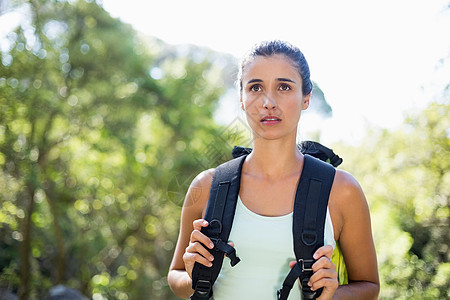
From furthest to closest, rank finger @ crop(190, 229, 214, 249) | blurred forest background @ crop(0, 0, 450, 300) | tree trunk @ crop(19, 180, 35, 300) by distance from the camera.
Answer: tree trunk @ crop(19, 180, 35, 300) → blurred forest background @ crop(0, 0, 450, 300) → finger @ crop(190, 229, 214, 249)

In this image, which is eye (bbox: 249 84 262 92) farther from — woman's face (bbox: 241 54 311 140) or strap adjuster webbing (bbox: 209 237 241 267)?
strap adjuster webbing (bbox: 209 237 241 267)

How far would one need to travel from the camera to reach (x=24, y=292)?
1028cm

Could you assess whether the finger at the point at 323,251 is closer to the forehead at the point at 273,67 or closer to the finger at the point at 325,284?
the finger at the point at 325,284

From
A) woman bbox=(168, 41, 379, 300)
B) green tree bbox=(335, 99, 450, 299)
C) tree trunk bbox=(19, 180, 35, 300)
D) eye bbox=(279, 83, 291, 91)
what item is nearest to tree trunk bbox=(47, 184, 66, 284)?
tree trunk bbox=(19, 180, 35, 300)

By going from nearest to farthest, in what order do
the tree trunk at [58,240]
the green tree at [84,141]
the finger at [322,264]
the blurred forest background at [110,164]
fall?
the finger at [322,264] → the blurred forest background at [110,164] → the green tree at [84,141] → the tree trunk at [58,240]

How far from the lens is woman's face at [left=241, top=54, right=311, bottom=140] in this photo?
1.77 meters

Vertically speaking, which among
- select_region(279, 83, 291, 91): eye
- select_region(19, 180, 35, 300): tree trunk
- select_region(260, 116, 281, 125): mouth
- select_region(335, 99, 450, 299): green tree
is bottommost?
select_region(19, 180, 35, 300): tree trunk

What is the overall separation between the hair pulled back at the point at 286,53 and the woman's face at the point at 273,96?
0.06 feet

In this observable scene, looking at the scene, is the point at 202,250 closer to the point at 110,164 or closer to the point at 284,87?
the point at 284,87

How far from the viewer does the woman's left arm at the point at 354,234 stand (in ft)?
5.60

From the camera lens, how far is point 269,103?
174cm

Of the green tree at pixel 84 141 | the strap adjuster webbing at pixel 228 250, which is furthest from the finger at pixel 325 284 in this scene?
the green tree at pixel 84 141

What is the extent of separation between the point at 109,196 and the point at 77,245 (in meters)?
1.41

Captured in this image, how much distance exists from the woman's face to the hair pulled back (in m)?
0.02
